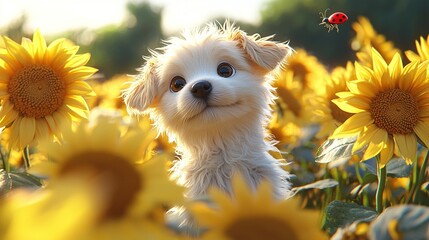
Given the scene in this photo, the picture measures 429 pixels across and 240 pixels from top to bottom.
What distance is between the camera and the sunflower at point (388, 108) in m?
1.62

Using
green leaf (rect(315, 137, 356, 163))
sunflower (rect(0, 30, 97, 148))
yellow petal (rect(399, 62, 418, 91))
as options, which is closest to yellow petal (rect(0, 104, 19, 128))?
sunflower (rect(0, 30, 97, 148))

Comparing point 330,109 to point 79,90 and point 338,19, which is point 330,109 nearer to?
point 338,19

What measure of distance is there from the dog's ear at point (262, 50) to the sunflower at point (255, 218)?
56.4 inches

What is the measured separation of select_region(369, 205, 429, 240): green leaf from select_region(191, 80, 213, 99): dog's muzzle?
1.09m

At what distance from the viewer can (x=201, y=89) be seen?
5.93ft

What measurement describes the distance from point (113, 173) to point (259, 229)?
170 millimetres

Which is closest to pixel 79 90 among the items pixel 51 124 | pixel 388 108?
pixel 51 124

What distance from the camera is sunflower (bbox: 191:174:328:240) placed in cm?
62

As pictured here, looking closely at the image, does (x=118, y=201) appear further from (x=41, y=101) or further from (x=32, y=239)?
(x=41, y=101)

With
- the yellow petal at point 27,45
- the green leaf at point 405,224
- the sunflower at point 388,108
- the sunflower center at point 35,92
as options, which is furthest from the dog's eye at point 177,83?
the green leaf at point 405,224

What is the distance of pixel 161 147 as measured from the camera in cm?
301

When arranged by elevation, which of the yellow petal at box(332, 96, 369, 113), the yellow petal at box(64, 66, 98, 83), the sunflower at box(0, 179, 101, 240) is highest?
the yellow petal at box(64, 66, 98, 83)

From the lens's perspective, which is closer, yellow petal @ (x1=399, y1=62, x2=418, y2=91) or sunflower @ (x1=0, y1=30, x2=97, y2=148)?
yellow petal @ (x1=399, y1=62, x2=418, y2=91)

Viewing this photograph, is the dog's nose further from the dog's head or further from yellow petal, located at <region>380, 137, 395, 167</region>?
yellow petal, located at <region>380, 137, 395, 167</region>
